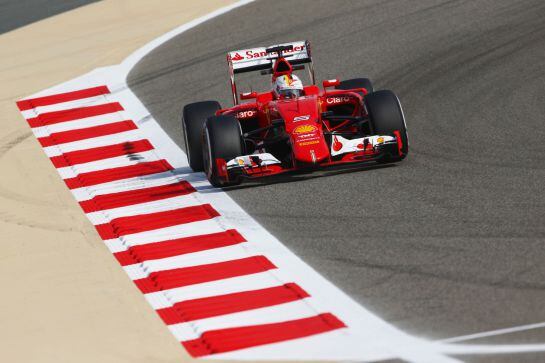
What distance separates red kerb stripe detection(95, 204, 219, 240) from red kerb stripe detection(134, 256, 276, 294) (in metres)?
1.41

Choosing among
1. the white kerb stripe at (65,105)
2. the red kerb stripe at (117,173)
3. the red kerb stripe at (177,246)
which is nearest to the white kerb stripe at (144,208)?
the red kerb stripe at (177,246)

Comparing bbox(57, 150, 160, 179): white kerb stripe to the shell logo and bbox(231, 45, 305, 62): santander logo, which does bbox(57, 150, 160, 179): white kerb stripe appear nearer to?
bbox(231, 45, 305, 62): santander logo

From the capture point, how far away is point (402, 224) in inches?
432

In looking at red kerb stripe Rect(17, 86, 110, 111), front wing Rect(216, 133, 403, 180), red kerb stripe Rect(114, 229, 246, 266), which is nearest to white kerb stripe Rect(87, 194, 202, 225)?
front wing Rect(216, 133, 403, 180)

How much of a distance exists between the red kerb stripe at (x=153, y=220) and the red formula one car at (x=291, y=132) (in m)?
0.56

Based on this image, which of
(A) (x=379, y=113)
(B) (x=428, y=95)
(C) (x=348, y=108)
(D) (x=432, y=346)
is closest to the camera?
(D) (x=432, y=346)

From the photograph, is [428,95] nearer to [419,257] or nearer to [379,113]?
[379,113]

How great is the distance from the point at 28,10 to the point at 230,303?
50.9 ft

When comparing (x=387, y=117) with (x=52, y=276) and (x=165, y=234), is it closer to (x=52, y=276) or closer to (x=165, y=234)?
(x=165, y=234)

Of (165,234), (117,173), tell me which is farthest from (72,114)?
(165,234)

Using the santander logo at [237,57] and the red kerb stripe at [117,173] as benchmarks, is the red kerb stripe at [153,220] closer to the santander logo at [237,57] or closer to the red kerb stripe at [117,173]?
the red kerb stripe at [117,173]

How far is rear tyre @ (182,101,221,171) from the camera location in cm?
1350

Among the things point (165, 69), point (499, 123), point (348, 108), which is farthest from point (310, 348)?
point (165, 69)

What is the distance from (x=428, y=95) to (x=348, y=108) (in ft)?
8.58
